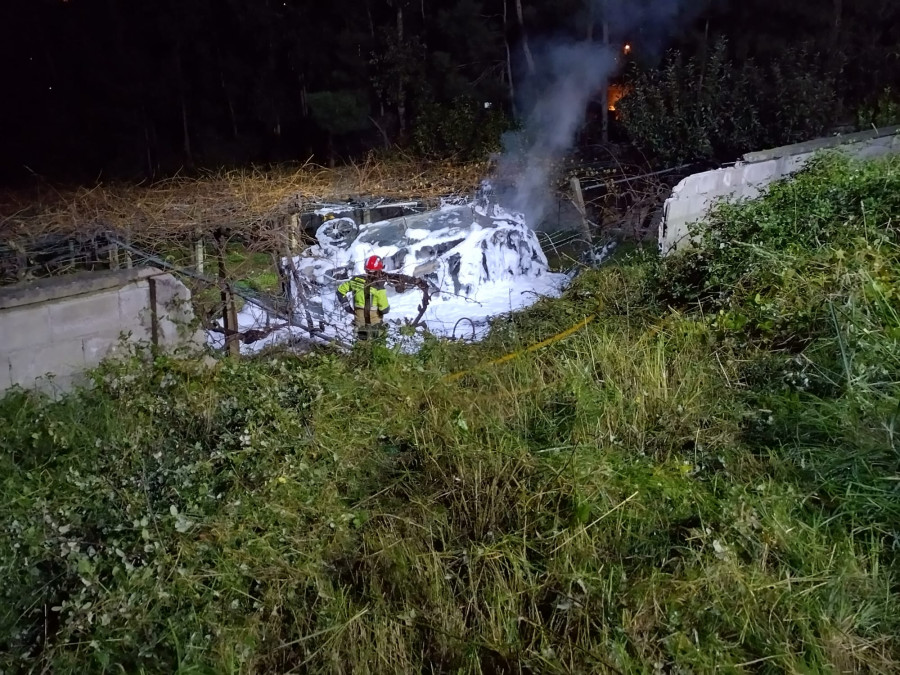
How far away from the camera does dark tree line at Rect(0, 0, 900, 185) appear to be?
1363 centimetres

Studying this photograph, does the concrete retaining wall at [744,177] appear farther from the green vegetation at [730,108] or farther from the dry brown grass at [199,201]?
the dry brown grass at [199,201]

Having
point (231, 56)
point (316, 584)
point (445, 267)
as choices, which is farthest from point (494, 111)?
point (316, 584)

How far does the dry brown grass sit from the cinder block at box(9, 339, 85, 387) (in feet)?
10.1

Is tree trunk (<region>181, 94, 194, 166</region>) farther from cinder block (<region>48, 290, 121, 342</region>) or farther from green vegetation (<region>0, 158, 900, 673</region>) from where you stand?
green vegetation (<region>0, 158, 900, 673</region>)

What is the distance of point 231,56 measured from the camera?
1911 cm

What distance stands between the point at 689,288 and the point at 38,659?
476 centimetres

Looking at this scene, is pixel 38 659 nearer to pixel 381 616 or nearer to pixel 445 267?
pixel 381 616

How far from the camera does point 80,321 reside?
472cm

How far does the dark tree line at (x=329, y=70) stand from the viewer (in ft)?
44.7

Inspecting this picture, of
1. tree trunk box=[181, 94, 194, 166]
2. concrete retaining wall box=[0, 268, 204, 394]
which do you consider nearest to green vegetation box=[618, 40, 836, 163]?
concrete retaining wall box=[0, 268, 204, 394]

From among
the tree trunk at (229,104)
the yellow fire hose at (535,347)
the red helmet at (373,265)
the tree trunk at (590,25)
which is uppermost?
the tree trunk at (590,25)

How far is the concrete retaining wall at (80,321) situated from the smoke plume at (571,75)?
984 cm

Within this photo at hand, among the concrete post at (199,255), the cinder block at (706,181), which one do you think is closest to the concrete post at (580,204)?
the cinder block at (706,181)

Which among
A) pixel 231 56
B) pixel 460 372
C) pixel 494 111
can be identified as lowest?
pixel 460 372
